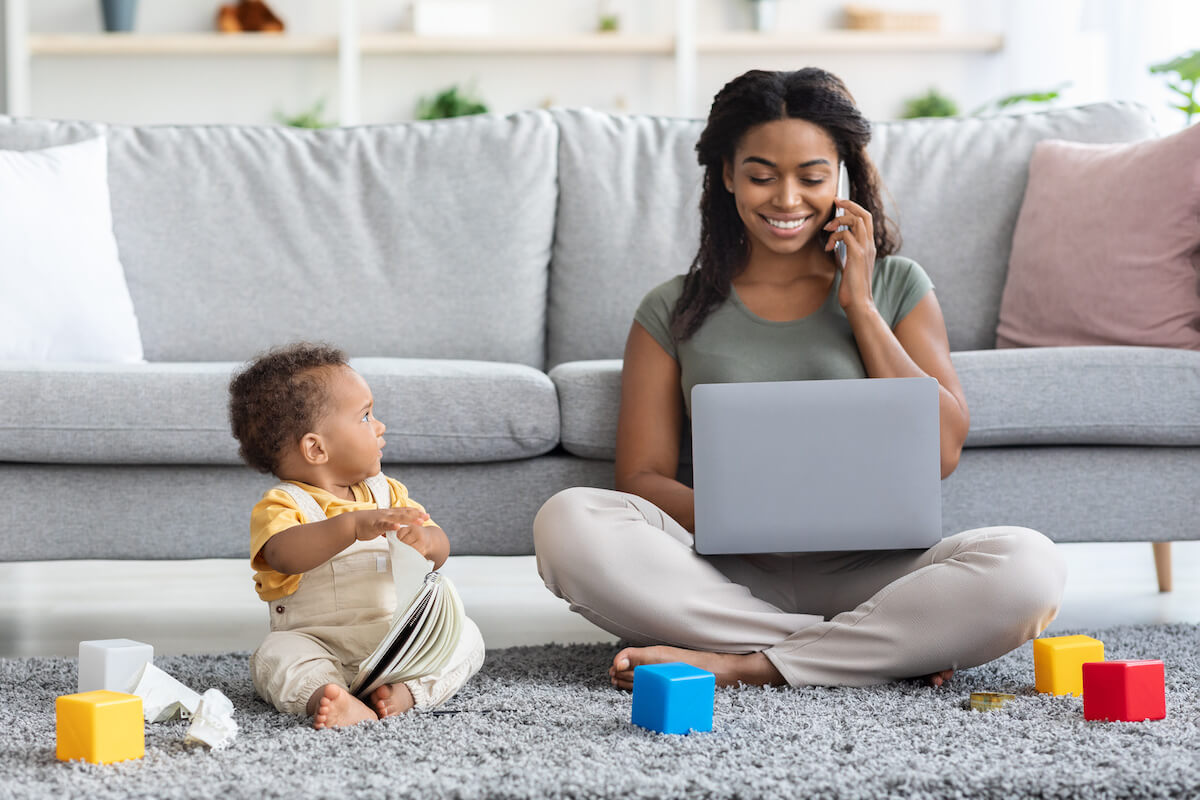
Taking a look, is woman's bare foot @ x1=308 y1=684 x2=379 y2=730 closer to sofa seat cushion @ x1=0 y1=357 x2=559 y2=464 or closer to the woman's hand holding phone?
sofa seat cushion @ x1=0 y1=357 x2=559 y2=464

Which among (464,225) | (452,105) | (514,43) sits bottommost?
(464,225)

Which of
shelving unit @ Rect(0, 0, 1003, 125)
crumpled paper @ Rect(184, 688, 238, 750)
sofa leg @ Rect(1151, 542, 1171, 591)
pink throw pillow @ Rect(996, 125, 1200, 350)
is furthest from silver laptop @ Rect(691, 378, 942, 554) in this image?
shelving unit @ Rect(0, 0, 1003, 125)

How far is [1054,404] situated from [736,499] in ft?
2.19

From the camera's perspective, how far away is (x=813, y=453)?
1.30m

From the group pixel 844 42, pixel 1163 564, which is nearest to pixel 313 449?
pixel 1163 564

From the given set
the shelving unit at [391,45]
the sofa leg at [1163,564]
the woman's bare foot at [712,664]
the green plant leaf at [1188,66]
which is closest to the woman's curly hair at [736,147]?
the woman's bare foot at [712,664]

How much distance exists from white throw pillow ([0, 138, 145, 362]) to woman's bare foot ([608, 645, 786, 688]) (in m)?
1.19

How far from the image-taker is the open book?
1.15 metres

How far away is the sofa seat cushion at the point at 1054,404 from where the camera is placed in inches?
67.4

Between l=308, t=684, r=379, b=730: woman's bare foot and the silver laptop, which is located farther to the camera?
the silver laptop

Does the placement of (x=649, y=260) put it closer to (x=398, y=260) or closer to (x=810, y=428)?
(x=398, y=260)

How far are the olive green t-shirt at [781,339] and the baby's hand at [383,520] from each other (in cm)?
56

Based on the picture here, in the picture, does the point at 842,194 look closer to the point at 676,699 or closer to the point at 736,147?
the point at 736,147

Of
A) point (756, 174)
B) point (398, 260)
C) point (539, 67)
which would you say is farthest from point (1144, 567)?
point (539, 67)
